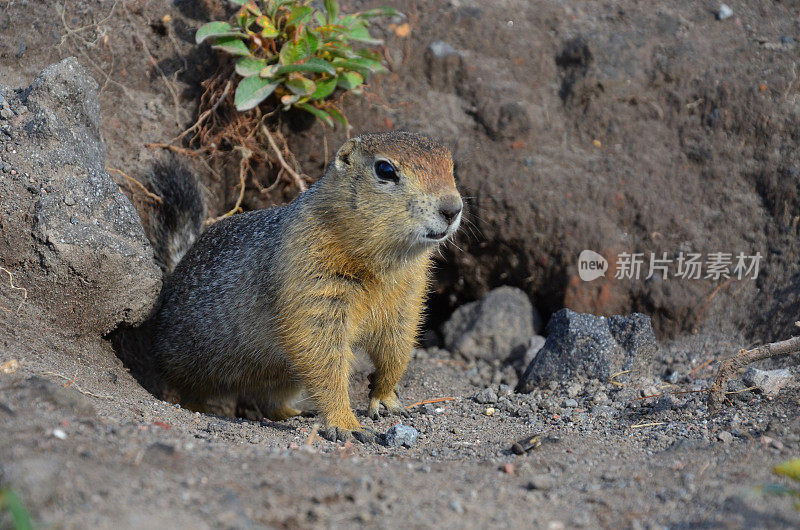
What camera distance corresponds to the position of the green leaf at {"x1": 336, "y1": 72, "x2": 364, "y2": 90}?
6.15m

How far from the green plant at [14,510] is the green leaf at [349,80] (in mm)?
4599

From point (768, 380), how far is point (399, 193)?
8.35 ft

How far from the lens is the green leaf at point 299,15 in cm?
570

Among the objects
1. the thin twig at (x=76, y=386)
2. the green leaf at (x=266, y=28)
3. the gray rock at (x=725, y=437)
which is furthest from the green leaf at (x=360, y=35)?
the gray rock at (x=725, y=437)

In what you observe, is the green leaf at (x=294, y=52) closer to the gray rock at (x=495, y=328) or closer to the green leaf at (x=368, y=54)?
the green leaf at (x=368, y=54)

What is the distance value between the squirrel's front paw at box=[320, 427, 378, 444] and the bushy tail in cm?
238

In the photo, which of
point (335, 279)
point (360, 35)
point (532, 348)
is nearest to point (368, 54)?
→ point (360, 35)

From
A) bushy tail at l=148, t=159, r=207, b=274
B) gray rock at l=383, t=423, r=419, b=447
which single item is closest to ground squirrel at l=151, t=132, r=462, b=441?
gray rock at l=383, t=423, r=419, b=447

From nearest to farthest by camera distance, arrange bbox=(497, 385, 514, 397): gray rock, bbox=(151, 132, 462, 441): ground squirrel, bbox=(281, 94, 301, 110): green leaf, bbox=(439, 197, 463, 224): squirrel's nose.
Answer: bbox=(439, 197, 463, 224): squirrel's nose → bbox=(151, 132, 462, 441): ground squirrel → bbox=(497, 385, 514, 397): gray rock → bbox=(281, 94, 301, 110): green leaf

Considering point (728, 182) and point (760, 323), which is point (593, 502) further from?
point (728, 182)

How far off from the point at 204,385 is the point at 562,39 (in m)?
4.63

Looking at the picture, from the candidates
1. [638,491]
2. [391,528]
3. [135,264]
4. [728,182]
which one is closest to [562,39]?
[728,182]

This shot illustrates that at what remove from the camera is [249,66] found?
5.89 meters

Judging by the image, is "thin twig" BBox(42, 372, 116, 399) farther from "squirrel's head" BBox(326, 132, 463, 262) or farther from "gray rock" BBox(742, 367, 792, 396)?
"gray rock" BBox(742, 367, 792, 396)
